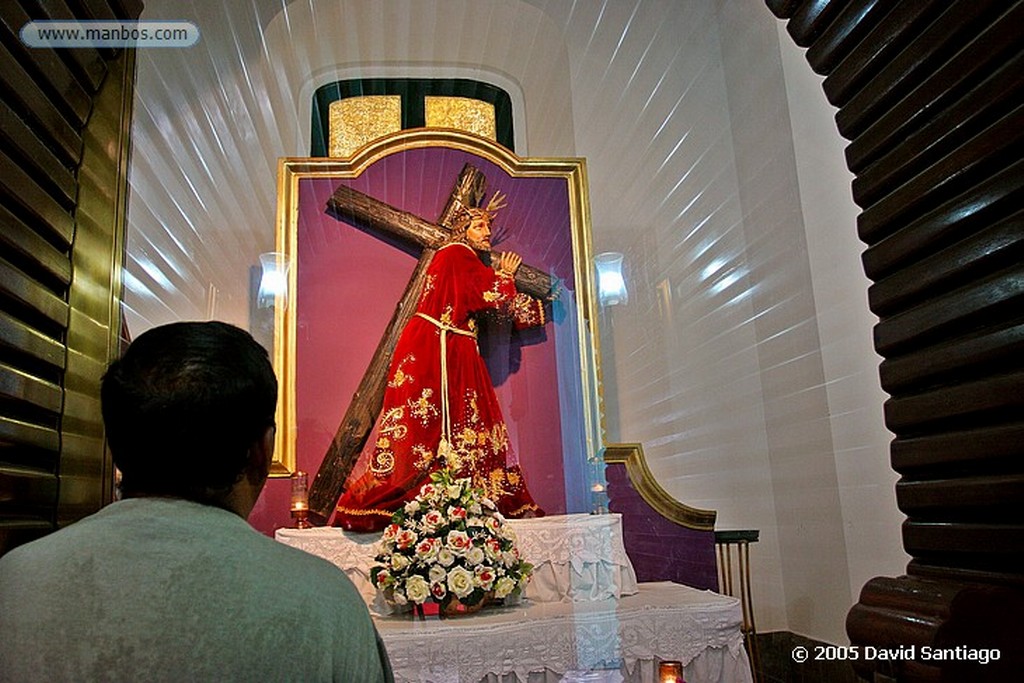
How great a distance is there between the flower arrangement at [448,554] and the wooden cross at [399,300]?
24 centimetres

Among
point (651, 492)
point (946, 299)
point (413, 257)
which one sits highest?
point (413, 257)

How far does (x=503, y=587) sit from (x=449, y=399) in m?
0.53

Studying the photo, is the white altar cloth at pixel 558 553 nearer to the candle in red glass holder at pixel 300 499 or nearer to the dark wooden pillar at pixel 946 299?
the candle in red glass holder at pixel 300 499

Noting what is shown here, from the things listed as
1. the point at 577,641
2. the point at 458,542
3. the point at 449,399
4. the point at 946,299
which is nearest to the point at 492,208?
the point at 449,399

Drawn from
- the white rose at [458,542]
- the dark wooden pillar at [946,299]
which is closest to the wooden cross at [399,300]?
the white rose at [458,542]

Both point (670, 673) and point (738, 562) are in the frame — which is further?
point (738, 562)

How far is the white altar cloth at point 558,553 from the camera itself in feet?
5.61

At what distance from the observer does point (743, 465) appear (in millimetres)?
1860

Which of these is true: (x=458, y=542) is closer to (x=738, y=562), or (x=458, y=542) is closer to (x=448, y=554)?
(x=448, y=554)

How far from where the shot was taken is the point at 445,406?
1966mm

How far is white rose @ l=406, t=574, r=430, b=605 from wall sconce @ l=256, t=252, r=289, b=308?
2.13 ft

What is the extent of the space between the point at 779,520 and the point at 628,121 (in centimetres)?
94

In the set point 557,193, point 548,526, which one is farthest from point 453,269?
point 548,526

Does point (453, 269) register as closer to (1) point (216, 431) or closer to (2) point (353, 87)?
(2) point (353, 87)
